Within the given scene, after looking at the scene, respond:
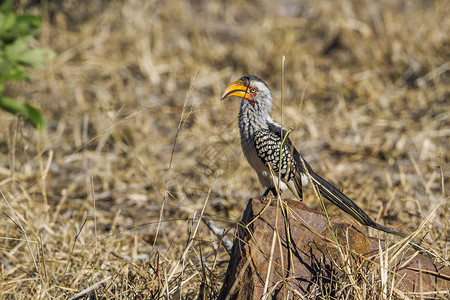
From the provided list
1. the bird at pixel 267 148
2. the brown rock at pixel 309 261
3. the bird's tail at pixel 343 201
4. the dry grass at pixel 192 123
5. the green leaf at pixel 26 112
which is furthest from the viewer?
the green leaf at pixel 26 112

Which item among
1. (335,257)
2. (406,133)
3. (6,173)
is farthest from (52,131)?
(335,257)

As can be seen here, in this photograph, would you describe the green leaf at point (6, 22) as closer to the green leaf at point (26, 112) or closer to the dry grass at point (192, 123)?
the green leaf at point (26, 112)

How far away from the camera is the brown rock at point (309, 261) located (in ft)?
8.18

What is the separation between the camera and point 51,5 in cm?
779

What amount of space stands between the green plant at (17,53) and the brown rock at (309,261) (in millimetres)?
2437

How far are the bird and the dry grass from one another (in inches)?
15.8

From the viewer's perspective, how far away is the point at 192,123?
608cm

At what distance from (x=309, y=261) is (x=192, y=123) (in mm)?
3680

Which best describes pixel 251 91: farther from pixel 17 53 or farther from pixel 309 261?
pixel 17 53

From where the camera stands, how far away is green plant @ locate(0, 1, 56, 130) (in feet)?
13.9

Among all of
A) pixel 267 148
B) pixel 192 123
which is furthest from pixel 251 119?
pixel 192 123

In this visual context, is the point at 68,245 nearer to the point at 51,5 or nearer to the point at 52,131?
the point at 52,131

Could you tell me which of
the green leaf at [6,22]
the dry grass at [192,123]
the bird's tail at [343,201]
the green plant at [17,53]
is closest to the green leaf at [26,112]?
the green plant at [17,53]

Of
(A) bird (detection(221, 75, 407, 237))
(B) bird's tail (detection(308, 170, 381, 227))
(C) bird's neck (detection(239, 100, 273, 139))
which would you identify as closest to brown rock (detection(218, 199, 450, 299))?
(B) bird's tail (detection(308, 170, 381, 227))
